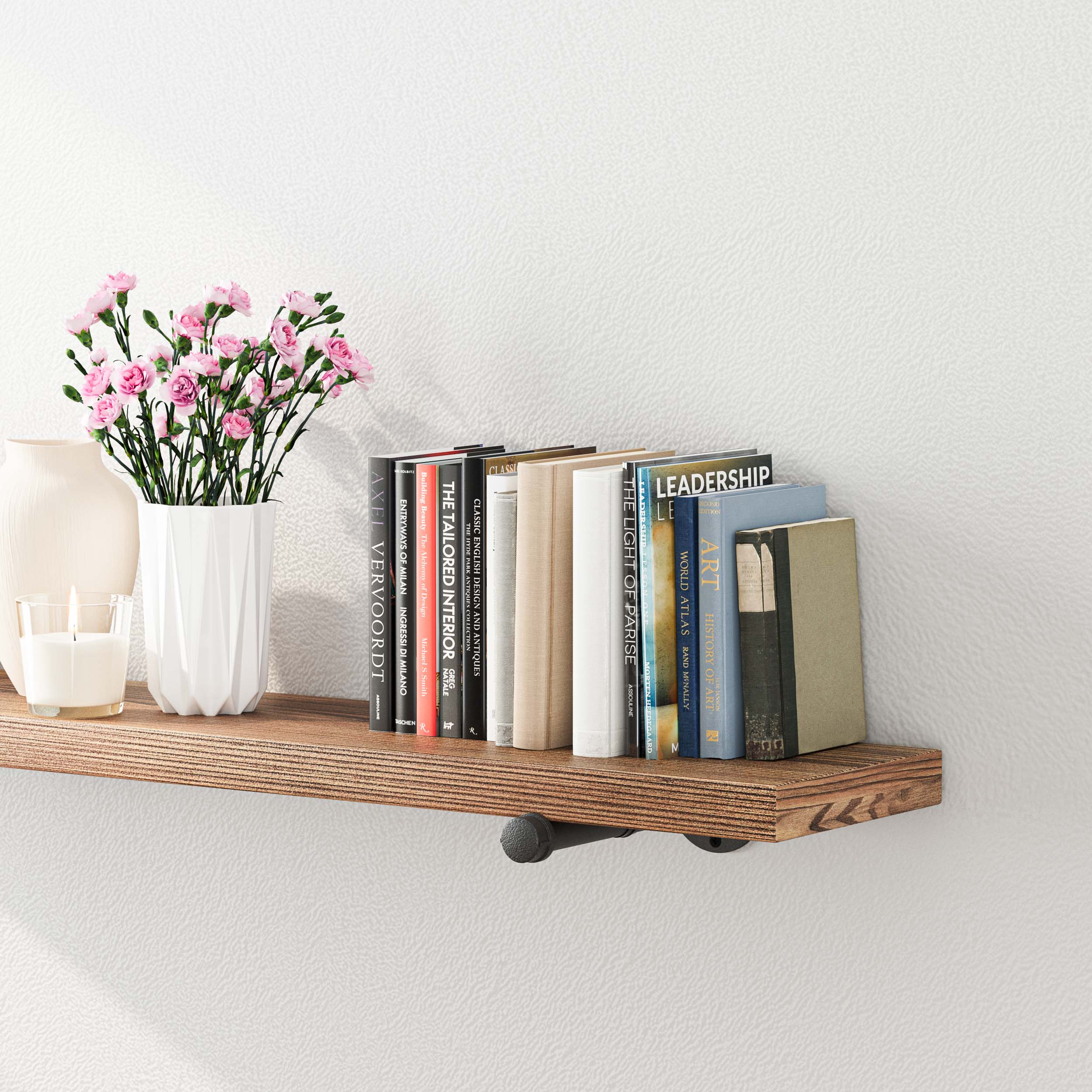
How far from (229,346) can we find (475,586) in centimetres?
26

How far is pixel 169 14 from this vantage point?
3.73ft

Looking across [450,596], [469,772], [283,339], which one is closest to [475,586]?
[450,596]

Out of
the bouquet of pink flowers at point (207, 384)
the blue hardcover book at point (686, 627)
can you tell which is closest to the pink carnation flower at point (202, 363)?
the bouquet of pink flowers at point (207, 384)

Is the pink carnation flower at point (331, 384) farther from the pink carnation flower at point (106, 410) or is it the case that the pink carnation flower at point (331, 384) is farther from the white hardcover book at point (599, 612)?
the white hardcover book at point (599, 612)

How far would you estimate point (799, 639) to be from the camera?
820mm

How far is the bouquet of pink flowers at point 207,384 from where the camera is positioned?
944 millimetres

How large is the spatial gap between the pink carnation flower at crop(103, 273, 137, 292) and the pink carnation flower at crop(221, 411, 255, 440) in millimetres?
134

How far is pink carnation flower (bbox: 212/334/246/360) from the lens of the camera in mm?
951

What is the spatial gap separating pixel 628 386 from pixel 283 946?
578 millimetres

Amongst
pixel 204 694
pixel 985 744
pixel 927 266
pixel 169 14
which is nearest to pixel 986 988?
pixel 985 744

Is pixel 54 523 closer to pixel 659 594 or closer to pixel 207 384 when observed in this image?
pixel 207 384

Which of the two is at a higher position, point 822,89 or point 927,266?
point 822,89

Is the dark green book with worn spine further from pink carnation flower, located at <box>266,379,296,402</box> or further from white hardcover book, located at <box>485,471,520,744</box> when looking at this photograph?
pink carnation flower, located at <box>266,379,296,402</box>

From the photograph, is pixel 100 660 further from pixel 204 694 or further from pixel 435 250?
pixel 435 250
